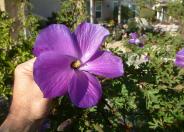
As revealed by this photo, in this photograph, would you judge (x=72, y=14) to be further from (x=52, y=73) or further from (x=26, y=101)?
(x=52, y=73)

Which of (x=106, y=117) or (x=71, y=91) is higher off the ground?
(x=71, y=91)

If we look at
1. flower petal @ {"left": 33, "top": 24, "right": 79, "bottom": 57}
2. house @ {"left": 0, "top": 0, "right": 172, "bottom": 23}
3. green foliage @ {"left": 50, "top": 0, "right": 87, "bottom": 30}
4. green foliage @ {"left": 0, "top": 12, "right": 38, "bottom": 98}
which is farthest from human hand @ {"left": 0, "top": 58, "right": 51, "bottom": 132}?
house @ {"left": 0, "top": 0, "right": 172, "bottom": 23}

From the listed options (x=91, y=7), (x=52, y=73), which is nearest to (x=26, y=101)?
(x=52, y=73)

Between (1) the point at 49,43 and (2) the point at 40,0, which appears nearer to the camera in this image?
(1) the point at 49,43

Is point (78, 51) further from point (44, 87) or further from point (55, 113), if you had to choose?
point (55, 113)

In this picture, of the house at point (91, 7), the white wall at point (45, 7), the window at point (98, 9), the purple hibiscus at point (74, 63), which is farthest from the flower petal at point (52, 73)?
the window at point (98, 9)

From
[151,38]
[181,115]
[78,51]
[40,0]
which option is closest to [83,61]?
[78,51]
